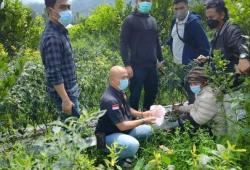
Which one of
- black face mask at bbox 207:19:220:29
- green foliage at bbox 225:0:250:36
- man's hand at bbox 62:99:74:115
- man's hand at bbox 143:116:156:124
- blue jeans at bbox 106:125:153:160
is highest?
green foliage at bbox 225:0:250:36

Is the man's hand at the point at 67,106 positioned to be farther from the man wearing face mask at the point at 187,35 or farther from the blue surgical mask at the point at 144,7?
the man wearing face mask at the point at 187,35

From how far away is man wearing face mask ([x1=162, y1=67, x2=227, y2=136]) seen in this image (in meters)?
4.50

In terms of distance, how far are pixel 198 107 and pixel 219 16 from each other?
0.92 metres

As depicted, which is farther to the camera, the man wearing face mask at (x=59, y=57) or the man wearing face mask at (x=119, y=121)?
the man wearing face mask at (x=119, y=121)

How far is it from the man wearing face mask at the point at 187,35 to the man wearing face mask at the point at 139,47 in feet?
1.15

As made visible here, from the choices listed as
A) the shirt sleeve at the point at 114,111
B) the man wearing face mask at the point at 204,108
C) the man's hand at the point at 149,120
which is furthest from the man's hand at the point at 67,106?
the man wearing face mask at the point at 204,108

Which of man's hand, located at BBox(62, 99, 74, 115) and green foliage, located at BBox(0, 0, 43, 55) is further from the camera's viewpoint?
green foliage, located at BBox(0, 0, 43, 55)

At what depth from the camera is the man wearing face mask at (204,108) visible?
4500 mm

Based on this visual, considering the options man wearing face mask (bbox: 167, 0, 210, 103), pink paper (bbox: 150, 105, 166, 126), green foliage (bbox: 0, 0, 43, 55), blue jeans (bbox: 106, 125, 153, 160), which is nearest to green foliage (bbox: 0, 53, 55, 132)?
blue jeans (bbox: 106, 125, 153, 160)

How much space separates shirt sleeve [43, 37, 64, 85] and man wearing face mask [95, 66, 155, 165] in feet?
2.00

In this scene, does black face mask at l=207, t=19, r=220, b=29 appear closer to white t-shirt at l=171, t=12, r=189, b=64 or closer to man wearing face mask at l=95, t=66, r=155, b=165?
man wearing face mask at l=95, t=66, r=155, b=165

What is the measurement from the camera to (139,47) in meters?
5.55

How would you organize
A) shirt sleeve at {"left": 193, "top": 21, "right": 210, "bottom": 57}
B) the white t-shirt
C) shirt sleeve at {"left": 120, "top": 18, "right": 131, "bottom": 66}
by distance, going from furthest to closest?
the white t-shirt < shirt sleeve at {"left": 193, "top": 21, "right": 210, "bottom": 57} < shirt sleeve at {"left": 120, "top": 18, "right": 131, "bottom": 66}

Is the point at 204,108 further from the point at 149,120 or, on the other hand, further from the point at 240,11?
the point at 240,11
